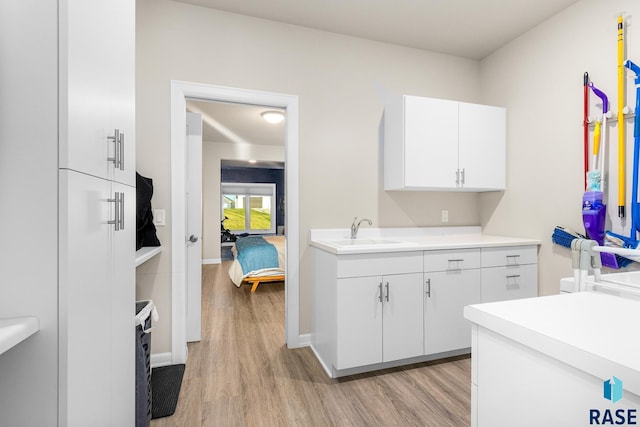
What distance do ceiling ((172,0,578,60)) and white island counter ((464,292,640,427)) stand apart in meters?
2.32

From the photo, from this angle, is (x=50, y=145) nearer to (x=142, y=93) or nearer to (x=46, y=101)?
(x=46, y=101)

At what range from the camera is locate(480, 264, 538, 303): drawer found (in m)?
2.39

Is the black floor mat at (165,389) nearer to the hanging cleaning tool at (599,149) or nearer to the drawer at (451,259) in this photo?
the drawer at (451,259)

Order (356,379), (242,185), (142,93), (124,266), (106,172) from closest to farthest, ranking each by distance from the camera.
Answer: (106,172)
(124,266)
(356,379)
(142,93)
(242,185)

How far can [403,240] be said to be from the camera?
2.68m

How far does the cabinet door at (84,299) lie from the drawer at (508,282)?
7.78 feet

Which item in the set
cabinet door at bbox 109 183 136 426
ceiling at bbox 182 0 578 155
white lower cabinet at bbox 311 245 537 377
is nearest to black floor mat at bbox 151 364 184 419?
cabinet door at bbox 109 183 136 426

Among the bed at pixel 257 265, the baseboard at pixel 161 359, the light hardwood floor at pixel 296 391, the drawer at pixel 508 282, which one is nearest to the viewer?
the light hardwood floor at pixel 296 391

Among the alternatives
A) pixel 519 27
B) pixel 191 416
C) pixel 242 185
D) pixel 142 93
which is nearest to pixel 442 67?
pixel 519 27

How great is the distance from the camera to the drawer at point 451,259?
7.31 ft

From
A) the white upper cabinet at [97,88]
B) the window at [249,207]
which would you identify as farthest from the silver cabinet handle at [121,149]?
the window at [249,207]

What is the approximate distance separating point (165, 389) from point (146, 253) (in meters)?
0.85

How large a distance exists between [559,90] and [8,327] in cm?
329

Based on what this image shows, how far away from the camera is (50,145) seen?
74 centimetres
